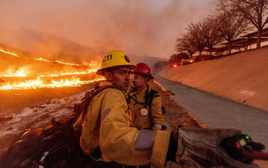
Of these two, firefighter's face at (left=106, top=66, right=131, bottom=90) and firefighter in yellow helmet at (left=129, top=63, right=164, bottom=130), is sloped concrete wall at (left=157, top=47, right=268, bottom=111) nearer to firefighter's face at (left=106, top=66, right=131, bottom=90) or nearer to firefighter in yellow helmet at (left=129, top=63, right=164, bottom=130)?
firefighter in yellow helmet at (left=129, top=63, right=164, bottom=130)

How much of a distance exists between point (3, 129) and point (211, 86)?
11607 millimetres

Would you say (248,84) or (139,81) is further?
(248,84)

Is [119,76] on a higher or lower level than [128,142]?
higher

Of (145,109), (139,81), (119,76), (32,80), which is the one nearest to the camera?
(119,76)

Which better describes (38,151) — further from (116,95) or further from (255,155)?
(255,155)

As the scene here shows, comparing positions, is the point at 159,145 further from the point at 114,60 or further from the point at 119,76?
Result: the point at 114,60

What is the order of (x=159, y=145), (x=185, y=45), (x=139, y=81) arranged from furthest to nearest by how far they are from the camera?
1. (x=185, y=45)
2. (x=139, y=81)
3. (x=159, y=145)

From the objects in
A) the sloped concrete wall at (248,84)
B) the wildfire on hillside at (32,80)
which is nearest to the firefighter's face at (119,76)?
the sloped concrete wall at (248,84)

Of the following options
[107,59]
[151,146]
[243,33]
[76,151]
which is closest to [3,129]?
[76,151]

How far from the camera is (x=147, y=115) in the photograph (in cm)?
280

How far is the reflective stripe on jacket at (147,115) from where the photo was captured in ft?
8.96

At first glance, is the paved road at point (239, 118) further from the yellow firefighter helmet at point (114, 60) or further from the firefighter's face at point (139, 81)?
the yellow firefighter helmet at point (114, 60)

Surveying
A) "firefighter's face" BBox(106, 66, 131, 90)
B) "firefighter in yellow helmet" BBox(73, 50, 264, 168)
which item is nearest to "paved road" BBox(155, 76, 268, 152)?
"firefighter in yellow helmet" BBox(73, 50, 264, 168)

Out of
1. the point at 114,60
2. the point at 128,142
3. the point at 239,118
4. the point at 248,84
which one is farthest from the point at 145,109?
the point at 248,84
